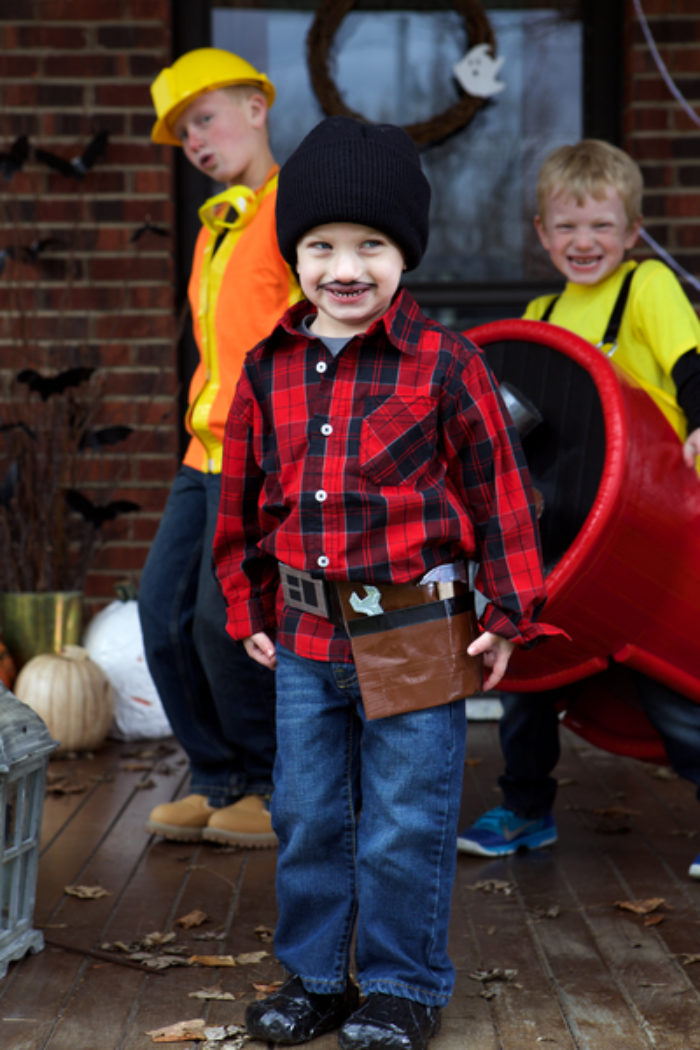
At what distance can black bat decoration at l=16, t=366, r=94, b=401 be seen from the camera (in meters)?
4.45

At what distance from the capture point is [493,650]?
7.18ft

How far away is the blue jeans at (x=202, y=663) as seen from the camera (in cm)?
322

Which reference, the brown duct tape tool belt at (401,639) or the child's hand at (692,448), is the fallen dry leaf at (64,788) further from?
the child's hand at (692,448)

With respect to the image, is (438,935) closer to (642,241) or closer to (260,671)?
(260,671)

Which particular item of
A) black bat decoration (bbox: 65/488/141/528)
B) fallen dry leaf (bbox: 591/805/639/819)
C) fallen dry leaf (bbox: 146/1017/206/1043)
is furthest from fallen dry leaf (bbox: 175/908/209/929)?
black bat decoration (bbox: 65/488/141/528)

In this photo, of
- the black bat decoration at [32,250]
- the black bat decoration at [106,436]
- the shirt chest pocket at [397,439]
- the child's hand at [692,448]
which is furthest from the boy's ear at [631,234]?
the black bat decoration at [32,250]

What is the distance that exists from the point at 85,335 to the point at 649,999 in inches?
131

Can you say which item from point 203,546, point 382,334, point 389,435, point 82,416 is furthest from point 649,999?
point 82,416

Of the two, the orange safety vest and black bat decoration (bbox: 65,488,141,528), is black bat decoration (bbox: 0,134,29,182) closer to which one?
black bat decoration (bbox: 65,488,141,528)

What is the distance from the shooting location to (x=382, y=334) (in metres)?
2.16

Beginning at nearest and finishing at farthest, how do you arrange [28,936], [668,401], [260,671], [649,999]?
[649,999]
[28,936]
[668,401]
[260,671]

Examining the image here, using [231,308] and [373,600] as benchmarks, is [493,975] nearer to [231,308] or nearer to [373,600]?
[373,600]

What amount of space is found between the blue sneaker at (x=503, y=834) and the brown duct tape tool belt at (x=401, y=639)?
3.81 ft

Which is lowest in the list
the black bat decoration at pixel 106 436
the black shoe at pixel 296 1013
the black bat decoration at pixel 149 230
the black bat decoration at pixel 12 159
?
the black shoe at pixel 296 1013
